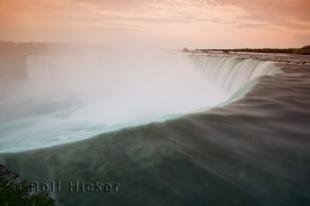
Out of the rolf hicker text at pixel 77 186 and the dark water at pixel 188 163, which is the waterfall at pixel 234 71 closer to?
the dark water at pixel 188 163

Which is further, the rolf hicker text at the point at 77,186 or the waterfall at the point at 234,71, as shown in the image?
the waterfall at the point at 234,71

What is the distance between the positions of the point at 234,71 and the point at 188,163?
20584 mm

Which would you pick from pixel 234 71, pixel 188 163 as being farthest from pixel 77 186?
pixel 234 71

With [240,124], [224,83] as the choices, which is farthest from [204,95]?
[240,124]

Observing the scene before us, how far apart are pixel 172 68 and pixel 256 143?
42064 mm

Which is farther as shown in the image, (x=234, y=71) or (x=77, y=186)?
(x=234, y=71)

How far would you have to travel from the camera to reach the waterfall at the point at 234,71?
23.3 meters

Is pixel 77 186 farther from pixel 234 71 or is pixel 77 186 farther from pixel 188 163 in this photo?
pixel 234 71

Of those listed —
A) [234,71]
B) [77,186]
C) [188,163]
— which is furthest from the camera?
[234,71]

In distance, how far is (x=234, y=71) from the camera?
87.4 feet

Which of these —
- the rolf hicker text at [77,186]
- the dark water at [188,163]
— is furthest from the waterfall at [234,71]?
the rolf hicker text at [77,186]

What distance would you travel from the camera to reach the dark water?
19.9 ft

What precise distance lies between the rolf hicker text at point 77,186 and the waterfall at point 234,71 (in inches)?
571

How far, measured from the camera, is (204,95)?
27891 mm
